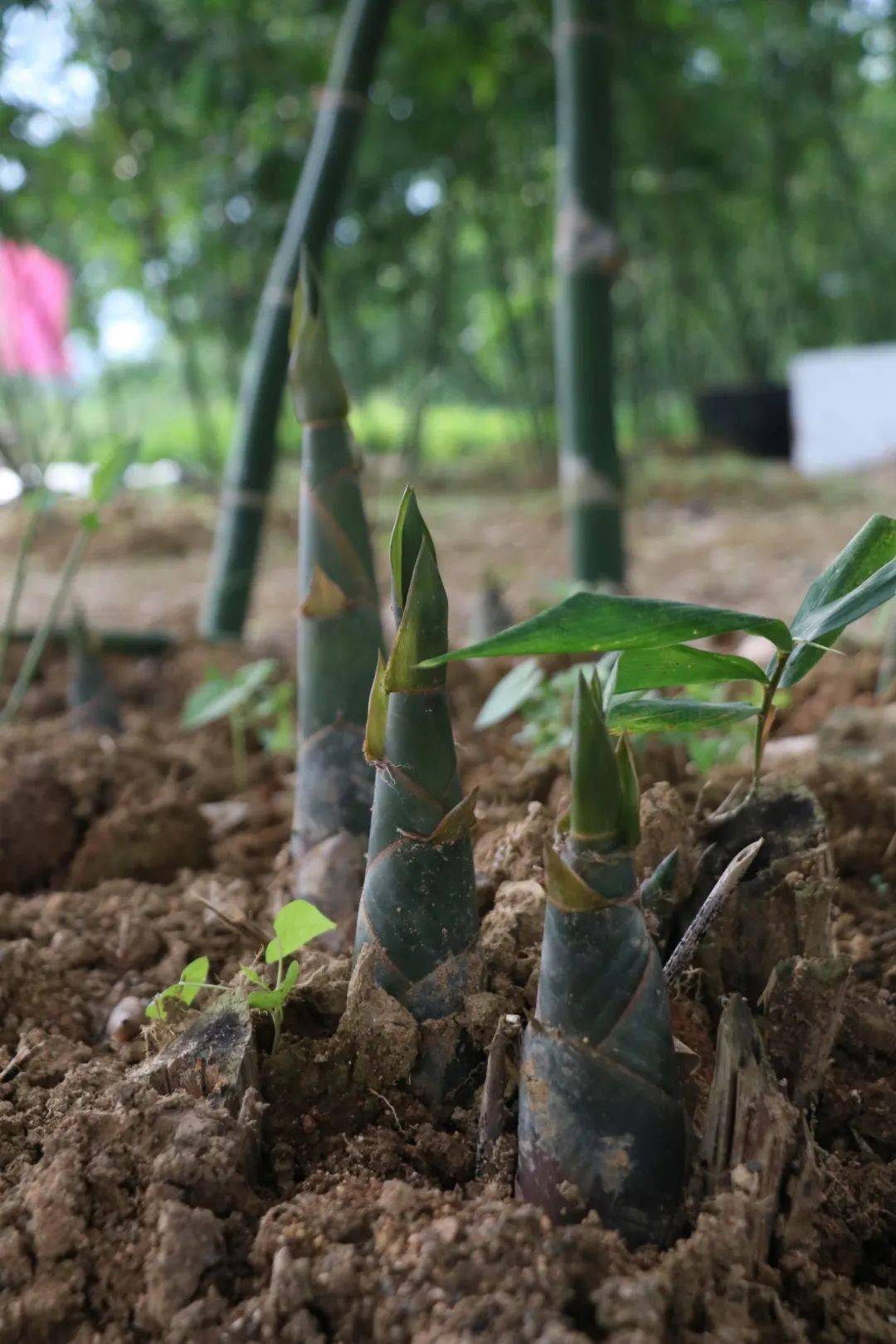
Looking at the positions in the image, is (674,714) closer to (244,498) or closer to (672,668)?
(672,668)

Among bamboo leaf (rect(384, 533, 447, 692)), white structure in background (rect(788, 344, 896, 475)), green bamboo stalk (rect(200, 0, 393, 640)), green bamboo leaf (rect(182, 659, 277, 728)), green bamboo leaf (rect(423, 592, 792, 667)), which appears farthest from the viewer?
white structure in background (rect(788, 344, 896, 475))

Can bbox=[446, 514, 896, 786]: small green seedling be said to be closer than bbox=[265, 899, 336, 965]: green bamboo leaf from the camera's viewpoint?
Yes

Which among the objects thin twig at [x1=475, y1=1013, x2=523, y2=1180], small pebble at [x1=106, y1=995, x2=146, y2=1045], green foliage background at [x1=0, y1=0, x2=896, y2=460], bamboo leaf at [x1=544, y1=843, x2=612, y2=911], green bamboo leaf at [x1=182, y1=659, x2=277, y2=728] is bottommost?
small pebble at [x1=106, y1=995, x2=146, y2=1045]

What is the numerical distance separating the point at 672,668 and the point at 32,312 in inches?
115

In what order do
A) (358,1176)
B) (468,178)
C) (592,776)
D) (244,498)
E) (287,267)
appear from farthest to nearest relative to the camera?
(468,178), (244,498), (287,267), (358,1176), (592,776)

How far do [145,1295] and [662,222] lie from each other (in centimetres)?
771

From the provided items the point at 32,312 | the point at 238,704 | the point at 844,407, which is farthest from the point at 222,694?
the point at 844,407

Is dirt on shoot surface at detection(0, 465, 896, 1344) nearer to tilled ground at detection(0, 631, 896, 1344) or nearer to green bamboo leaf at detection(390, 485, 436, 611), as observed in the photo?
tilled ground at detection(0, 631, 896, 1344)

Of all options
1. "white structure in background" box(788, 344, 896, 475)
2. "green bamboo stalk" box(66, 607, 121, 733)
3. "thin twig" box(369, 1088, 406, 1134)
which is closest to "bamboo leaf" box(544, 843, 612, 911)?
"thin twig" box(369, 1088, 406, 1134)

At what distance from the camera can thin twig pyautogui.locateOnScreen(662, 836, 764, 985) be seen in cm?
72

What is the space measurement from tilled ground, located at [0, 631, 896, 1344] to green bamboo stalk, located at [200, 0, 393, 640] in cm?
130

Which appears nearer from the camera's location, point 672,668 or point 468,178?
point 672,668

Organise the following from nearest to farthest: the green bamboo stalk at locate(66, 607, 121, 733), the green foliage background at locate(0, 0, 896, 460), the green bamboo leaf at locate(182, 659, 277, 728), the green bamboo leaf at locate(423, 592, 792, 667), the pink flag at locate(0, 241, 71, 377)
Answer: the green bamboo leaf at locate(423, 592, 792, 667)
the green bamboo leaf at locate(182, 659, 277, 728)
the green bamboo stalk at locate(66, 607, 121, 733)
the pink flag at locate(0, 241, 71, 377)
the green foliage background at locate(0, 0, 896, 460)

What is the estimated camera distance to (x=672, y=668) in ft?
2.29
